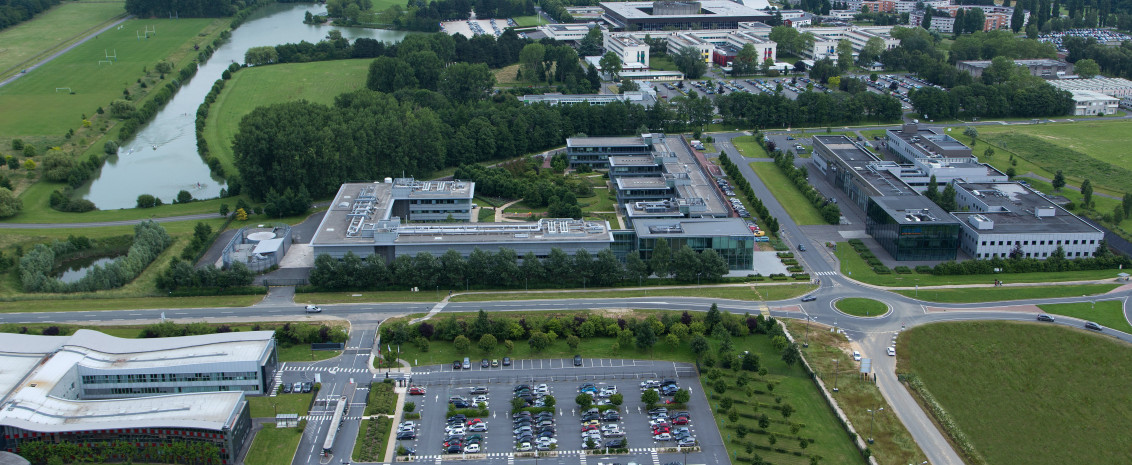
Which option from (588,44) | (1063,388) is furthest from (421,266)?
(588,44)

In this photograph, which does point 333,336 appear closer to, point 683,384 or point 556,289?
point 556,289

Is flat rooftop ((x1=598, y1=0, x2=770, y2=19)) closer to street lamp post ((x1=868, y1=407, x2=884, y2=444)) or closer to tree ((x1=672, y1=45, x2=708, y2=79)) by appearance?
tree ((x1=672, y1=45, x2=708, y2=79))

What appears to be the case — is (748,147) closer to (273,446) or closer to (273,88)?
(273,88)

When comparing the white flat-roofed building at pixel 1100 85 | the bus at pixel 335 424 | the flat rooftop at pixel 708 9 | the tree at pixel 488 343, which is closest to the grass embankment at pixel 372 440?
the bus at pixel 335 424

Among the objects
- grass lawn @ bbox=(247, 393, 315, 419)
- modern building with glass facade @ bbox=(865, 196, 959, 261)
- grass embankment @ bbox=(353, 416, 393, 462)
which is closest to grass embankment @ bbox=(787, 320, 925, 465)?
modern building with glass facade @ bbox=(865, 196, 959, 261)

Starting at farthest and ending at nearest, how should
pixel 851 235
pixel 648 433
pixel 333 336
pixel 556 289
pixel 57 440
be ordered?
pixel 851 235, pixel 556 289, pixel 333 336, pixel 648 433, pixel 57 440

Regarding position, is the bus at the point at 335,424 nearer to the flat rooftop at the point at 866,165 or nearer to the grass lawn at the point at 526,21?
the flat rooftop at the point at 866,165
